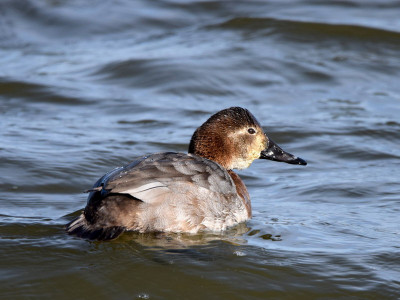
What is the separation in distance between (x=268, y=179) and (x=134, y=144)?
1.79 m

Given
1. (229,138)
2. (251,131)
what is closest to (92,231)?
(229,138)

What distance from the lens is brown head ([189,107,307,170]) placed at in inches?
259

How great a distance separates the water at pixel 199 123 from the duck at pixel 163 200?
122 millimetres

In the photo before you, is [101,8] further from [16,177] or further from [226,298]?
[226,298]

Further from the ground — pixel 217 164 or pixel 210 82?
pixel 210 82

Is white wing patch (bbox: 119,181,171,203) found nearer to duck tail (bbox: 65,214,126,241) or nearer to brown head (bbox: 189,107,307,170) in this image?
duck tail (bbox: 65,214,126,241)

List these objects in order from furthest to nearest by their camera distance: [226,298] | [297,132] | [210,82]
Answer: [210,82], [297,132], [226,298]

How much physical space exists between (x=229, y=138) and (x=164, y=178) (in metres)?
1.30

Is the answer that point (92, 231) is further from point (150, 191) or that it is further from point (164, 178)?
point (164, 178)

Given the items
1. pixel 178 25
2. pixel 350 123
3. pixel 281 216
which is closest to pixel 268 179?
pixel 281 216

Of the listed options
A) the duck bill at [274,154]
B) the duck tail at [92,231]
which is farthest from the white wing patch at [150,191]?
the duck bill at [274,154]

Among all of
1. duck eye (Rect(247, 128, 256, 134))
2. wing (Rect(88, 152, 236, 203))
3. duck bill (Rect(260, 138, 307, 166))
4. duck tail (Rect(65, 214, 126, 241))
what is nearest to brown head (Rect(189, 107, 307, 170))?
duck eye (Rect(247, 128, 256, 134))

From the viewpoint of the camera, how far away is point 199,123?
958 cm

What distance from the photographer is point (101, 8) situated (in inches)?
602
